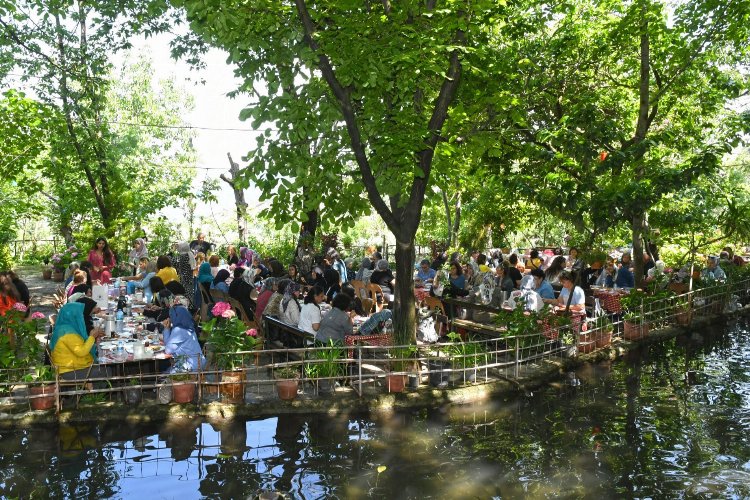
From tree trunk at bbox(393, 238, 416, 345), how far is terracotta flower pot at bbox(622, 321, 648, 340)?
4940 mm

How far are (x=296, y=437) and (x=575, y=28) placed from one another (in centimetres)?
1048

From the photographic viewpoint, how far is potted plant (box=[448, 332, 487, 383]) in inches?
395

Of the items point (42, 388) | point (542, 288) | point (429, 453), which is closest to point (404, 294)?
point (429, 453)

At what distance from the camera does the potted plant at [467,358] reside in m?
10.0

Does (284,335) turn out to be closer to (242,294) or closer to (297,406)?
(242,294)

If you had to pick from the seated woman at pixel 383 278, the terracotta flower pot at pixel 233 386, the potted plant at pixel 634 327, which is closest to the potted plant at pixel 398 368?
the terracotta flower pot at pixel 233 386

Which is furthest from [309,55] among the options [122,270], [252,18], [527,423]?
[122,270]

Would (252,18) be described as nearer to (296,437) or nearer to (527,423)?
(296,437)

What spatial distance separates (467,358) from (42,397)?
5.82 m

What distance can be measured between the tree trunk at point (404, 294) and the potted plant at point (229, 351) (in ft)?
8.36

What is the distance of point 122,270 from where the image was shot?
18.3m

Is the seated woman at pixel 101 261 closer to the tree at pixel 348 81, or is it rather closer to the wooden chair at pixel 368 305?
the wooden chair at pixel 368 305

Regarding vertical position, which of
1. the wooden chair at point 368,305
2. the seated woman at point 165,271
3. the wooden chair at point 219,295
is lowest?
the wooden chair at point 368,305

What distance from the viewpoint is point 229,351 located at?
9.20 meters
